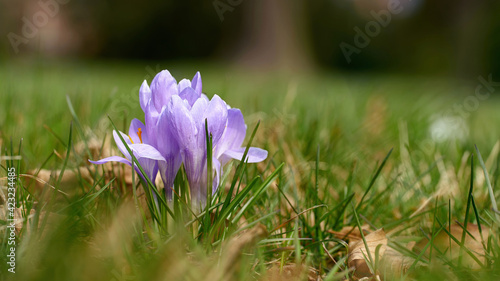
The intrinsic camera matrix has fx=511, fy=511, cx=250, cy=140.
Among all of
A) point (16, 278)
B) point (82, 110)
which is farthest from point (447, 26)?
point (16, 278)

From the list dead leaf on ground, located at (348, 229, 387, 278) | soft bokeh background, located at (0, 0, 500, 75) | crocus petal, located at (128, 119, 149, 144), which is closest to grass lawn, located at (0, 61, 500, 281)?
dead leaf on ground, located at (348, 229, 387, 278)

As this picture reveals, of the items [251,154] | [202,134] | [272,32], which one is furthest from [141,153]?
[272,32]

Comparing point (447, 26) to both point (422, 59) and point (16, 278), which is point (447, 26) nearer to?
point (422, 59)

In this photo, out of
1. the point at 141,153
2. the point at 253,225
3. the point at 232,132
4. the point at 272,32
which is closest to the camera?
the point at 141,153

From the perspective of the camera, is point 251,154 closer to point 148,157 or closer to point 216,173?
point 216,173

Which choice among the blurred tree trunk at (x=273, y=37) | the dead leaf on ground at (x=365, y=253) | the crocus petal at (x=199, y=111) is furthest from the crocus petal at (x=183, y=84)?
the blurred tree trunk at (x=273, y=37)

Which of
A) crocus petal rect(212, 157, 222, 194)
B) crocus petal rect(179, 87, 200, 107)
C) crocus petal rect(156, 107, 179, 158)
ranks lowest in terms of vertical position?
crocus petal rect(212, 157, 222, 194)

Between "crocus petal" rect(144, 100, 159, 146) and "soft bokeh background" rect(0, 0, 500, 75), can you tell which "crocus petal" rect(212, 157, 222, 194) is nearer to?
"crocus petal" rect(144, 100, 159, 146)

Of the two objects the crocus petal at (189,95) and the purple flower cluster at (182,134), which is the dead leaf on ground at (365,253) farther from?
the crocus petal at (189,95)
